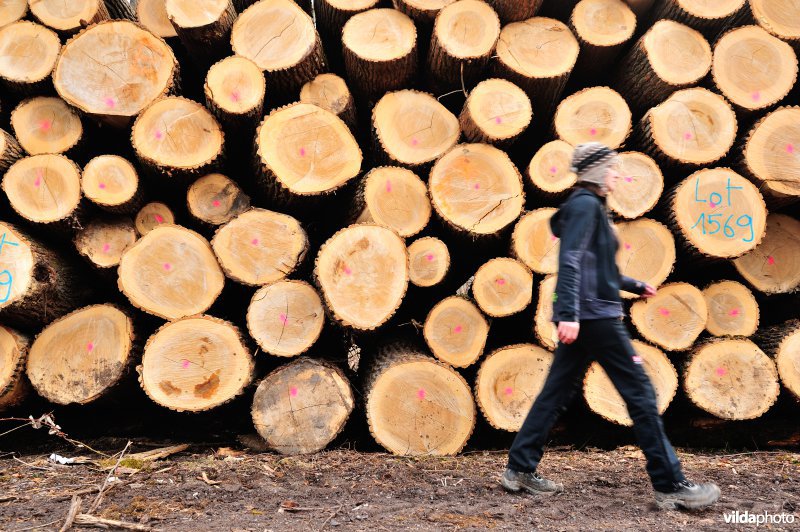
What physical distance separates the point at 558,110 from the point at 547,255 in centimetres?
92

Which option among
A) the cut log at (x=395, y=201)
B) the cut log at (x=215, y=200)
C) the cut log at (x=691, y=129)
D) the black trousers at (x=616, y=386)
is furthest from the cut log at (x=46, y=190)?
the cut log at (x=691, y=129)

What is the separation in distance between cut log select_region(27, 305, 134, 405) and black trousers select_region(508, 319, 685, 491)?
224 centimetres

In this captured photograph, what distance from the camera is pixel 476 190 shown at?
11.7 feet

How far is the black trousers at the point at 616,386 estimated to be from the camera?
2.41 m

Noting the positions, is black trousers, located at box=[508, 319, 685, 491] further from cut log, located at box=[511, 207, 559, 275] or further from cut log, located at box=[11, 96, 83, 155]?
cut log, located at box=[11, 96, 83, 155]

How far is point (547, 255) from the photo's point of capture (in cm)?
352

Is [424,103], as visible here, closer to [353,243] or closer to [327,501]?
[353,243]

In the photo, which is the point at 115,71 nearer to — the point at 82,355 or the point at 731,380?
the point at 82,355

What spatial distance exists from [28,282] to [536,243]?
2847mm

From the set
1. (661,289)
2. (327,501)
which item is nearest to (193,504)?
(327,501)

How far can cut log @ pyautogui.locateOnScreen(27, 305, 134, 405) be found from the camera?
331cm

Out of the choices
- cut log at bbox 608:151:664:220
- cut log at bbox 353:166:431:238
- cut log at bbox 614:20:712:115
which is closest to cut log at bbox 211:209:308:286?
cut log at bbox 353:166:431:238

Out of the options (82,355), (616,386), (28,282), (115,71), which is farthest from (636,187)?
(28,282)

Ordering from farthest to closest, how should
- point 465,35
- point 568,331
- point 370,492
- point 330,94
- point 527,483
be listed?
point 330,94
point 465,35
point 370,492
point 527,483
point 568,331
